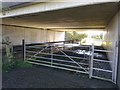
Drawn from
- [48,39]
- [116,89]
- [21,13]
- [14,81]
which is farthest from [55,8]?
[48,39]

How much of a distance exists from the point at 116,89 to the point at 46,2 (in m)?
3.83

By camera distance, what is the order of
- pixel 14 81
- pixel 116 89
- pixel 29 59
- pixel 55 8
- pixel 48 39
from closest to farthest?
pixel 116 89
pixel 14 81
pixel 55 8
pixel 29 59
pixel 48 39

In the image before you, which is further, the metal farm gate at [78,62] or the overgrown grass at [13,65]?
the overgrown grass at [13,65]

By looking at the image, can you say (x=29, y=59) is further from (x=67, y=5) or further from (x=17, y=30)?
(x=17, y=30)

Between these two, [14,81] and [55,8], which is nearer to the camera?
[14,81]

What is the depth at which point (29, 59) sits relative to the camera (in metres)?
7.70

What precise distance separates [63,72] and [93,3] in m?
2.82

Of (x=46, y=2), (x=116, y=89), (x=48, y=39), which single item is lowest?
(x=116, y=89)

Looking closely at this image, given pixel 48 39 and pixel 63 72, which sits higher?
pixel 48 39

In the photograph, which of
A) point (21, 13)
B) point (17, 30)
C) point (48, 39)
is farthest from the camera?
point (48, 39)

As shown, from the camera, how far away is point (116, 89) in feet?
14.4

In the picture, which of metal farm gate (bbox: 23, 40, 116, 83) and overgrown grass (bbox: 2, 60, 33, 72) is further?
overgrown grass (bbox: 2, 60, 33, 72)

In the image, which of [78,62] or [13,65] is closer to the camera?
[13,65]

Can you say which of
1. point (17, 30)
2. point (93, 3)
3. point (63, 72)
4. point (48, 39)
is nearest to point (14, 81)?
point (63, 72)
